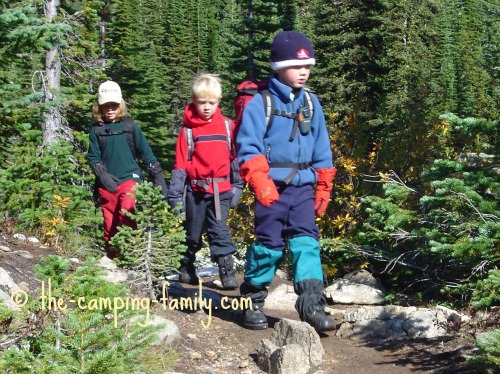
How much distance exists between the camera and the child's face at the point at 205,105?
5801mm

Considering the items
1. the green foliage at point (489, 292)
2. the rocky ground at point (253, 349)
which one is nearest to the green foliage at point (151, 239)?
the rocky ground at point (253, 349)

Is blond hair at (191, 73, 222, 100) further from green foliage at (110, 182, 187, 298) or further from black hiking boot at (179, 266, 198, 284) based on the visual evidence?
black hiking boot at (179, 266, 198, 284)

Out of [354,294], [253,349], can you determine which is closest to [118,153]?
[354,294]

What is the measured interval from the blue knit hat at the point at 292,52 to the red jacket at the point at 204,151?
4.24ft

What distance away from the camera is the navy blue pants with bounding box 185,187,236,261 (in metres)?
6.01

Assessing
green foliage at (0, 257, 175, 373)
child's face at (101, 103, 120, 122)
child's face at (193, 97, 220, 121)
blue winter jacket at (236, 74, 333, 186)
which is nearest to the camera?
green foliage at (0, 257, 175, 373)

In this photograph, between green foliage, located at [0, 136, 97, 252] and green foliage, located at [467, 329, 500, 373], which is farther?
green foliage, located at [0, 136, 97, 252]

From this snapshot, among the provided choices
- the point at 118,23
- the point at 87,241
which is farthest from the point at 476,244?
the point at 118,23

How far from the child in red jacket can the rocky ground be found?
0.94 metres

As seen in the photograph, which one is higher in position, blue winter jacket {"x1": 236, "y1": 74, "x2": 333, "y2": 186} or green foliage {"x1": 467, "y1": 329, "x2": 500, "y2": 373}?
blue winter jacket {"x1": 236, "y1": 74, "x2": 333, "y2": 186}

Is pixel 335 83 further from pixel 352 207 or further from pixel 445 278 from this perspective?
pixel 445 278

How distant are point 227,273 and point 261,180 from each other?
1.93 meters

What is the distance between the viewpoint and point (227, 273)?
20.3ft

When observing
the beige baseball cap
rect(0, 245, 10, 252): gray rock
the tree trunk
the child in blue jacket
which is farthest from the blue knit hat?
the tree trunk
